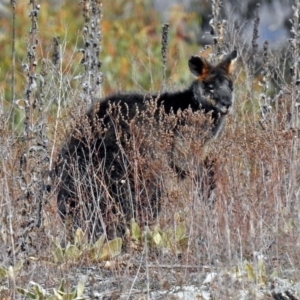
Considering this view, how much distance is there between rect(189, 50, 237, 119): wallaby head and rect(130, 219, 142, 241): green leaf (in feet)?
7.87

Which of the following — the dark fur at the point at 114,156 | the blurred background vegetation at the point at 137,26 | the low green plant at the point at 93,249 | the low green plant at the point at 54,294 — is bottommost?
the low green plant at the point at 54,294

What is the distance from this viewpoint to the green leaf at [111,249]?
6.59 meters

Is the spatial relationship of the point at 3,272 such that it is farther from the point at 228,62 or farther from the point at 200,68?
the point at 228,62

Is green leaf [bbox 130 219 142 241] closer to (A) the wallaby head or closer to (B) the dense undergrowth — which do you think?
(B) the dense undergrowth

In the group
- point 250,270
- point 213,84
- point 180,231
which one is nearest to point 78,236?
point 180,231

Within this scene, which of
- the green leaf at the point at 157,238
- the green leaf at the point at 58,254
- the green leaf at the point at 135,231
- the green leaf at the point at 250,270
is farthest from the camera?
the green leaf at the point at 135,231

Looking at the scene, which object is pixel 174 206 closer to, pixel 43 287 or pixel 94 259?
pixel 94 259

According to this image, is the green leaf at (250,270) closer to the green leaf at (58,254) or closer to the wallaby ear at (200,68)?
the green leaf at (58,254)

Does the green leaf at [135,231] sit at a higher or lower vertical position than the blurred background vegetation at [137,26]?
lower

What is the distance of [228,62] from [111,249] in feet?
11.0

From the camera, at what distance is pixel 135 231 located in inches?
274

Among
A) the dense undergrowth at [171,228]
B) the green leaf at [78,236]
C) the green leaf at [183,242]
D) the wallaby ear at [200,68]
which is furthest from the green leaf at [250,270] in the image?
the wallaby ear at [200,68]

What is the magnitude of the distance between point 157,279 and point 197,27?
36.8ft

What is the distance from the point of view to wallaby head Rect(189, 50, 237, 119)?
30.0 feet
